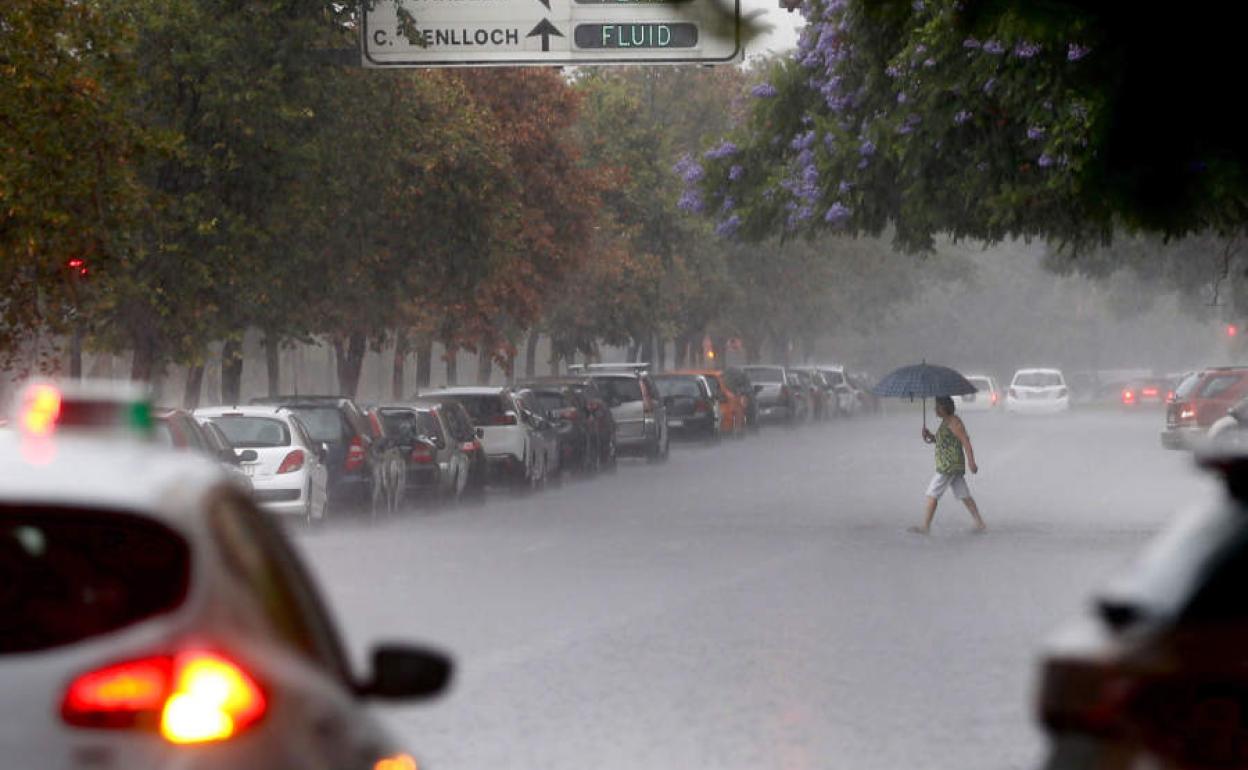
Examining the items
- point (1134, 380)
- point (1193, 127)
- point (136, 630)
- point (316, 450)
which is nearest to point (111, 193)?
point (316, 450)

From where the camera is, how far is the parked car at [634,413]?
5044 cm

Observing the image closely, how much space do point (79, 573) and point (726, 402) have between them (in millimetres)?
60106

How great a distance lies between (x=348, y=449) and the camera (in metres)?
30.9

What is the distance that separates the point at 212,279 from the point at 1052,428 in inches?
1654

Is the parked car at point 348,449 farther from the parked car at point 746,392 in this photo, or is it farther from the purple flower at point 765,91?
the parked car at point 746,392

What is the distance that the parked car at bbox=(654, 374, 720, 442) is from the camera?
59625mm

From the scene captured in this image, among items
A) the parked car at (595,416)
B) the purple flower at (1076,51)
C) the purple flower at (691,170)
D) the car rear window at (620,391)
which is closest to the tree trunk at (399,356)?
the car rear window at (620,391)

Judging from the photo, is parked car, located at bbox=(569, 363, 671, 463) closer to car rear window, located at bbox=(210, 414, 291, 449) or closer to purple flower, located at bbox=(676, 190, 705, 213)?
purple flower, located at bbox=(676, 190, 705, 213)

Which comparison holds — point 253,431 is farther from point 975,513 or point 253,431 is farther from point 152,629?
point 152,629

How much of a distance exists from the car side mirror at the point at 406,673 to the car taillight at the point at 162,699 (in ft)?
3.62

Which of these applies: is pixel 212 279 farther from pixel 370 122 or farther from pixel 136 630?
pixel 136 630

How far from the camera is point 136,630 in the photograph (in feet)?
14.6

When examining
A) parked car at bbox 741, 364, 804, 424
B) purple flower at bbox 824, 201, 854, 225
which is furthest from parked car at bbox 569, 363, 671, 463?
parked car at bbox 741, 364, 804, 424

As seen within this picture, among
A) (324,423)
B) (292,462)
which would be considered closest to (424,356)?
(324,423)
